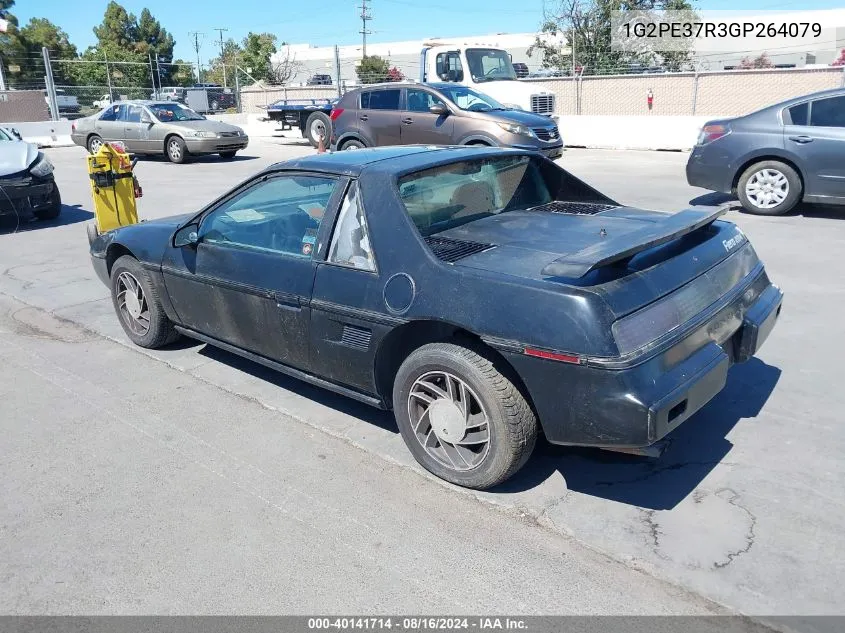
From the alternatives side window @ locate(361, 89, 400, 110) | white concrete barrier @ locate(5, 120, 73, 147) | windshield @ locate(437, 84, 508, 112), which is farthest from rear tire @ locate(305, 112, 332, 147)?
white concrete barrier @ locate(5, 120, 73, 147)

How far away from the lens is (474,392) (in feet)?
10.5

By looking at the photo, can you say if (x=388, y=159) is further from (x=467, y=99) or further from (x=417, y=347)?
(x=467, y=99)

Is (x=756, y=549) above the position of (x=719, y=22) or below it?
below

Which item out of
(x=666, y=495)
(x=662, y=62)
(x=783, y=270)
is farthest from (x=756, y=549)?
(x=662, y=62)

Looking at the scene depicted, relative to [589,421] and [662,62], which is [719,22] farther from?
[589,421]

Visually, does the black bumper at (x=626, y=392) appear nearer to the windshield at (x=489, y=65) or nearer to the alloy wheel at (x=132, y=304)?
the alloy wheel at (x=132, y=304)

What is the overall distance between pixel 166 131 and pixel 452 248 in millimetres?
16400

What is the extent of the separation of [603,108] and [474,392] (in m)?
26.3

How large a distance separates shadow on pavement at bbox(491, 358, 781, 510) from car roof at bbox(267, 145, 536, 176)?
1663 mm

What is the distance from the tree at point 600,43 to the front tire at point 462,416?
30511 mm

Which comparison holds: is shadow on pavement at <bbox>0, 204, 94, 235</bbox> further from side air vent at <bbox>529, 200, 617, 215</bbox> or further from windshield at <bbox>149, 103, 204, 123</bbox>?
side air vent at <bbox>529, 200, 617, 215</bbox>

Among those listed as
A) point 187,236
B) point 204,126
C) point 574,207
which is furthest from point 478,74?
point 187,236

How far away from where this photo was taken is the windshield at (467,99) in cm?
1390

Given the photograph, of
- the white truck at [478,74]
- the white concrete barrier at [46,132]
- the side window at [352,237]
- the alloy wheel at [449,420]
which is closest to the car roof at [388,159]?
the side window at [352,237]
